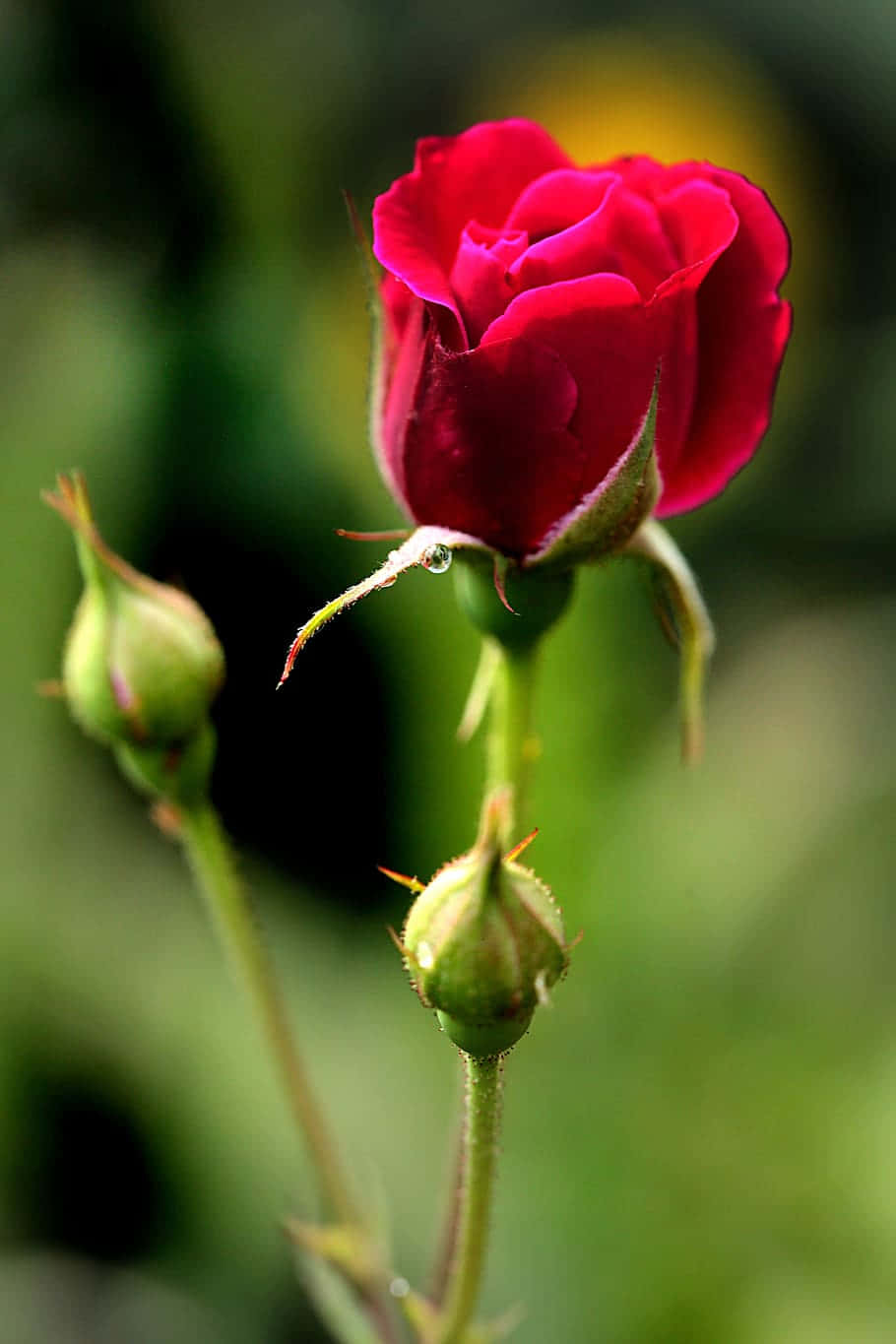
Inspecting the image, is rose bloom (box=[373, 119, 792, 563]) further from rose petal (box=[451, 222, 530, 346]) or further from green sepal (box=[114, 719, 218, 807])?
green sepal (box=[114, 719, 218, 807])

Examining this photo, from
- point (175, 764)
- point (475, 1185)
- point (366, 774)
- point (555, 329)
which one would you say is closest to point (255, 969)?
point (175, 764)

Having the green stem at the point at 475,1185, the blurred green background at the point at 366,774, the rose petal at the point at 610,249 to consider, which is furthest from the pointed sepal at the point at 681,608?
the blurred green background at the point at 366,774

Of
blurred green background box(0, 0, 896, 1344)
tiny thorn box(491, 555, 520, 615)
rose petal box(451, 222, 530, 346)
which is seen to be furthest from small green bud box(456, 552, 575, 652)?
blurred green background box(0, 0, 896, 1344)

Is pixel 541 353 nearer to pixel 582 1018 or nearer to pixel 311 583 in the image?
pixel 582 1018

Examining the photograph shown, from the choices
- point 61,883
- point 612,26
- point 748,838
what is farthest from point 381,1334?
point 612,26

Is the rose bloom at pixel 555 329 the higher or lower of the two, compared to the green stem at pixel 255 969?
higher

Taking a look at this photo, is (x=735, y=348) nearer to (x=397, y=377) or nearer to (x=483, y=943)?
(x=397, y=377)

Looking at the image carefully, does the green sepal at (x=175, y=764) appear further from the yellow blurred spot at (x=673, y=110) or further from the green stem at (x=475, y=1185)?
the yellow blurred spot at (x=673, y=110)
